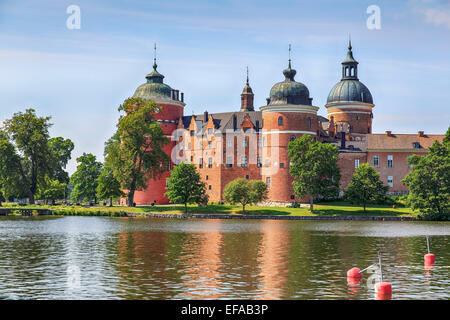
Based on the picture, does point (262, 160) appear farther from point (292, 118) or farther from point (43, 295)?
point (43, 295)

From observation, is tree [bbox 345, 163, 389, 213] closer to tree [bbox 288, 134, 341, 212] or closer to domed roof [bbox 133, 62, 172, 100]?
tree [bbox 288, 134, 341, 212]

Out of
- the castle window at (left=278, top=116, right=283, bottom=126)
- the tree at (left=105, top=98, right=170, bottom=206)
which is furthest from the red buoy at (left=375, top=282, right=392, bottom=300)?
the castle window at (left=278, top=116, right=283, bottom=126)

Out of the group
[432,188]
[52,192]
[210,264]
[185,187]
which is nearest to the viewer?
[210,264]

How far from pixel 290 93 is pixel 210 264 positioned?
221ft

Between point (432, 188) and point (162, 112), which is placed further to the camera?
point (162, 112)

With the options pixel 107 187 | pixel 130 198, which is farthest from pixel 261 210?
pixel 107 187

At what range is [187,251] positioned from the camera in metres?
40.6

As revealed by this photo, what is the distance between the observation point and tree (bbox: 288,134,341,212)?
85.7 m

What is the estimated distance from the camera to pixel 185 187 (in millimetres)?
A: 90500

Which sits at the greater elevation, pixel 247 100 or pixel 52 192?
pixel 247 100

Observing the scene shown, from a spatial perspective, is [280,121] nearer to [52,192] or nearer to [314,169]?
[314,169]

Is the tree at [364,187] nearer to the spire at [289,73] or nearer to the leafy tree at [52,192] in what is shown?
the spire at [289,73]

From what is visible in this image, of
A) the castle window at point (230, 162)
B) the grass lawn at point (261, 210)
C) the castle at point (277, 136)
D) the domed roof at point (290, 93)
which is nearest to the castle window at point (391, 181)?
the castle at point (277, 136)

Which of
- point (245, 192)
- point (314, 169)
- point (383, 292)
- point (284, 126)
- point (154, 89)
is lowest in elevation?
point (383, 292)
